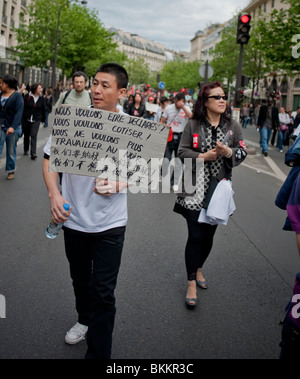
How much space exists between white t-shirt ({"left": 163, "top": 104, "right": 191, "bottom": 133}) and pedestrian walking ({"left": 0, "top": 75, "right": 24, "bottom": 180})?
290 cm

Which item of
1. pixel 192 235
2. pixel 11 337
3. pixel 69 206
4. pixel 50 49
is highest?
pixel 50 49

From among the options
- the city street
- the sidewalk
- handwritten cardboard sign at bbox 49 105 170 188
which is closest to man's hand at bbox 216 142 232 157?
handwritten cardboard sign at bbox 49 105 170 188

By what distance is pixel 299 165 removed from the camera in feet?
8.34

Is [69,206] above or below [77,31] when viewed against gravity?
below

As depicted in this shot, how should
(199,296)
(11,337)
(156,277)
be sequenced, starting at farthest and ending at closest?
(156,277), (199,296), (11,337)

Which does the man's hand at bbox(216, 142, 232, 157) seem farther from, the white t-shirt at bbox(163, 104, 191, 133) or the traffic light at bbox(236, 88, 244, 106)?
the traffic light at bbox(236, 88, 244, 106)

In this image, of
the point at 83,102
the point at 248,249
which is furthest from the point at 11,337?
the point at 83,102

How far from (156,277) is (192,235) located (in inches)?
28.5

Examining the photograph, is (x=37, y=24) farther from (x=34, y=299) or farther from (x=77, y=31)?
(x=34, y=299)

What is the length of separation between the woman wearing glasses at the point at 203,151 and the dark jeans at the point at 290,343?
176cm

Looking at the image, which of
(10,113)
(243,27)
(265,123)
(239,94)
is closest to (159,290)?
(10,113)

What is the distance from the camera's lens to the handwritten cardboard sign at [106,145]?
2.64 metres

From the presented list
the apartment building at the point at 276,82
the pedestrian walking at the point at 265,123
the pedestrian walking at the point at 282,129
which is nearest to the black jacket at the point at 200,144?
the pedestrian walking at the point at 265,123
